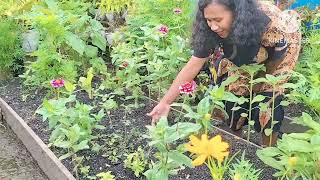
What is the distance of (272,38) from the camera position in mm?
3068

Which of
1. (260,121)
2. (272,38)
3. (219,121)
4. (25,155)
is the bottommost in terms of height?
(25,155)

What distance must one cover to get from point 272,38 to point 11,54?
306 centimetres

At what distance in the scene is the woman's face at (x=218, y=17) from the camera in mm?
2793

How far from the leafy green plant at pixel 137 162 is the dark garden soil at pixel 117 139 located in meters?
0.05

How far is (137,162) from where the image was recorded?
9.83ft

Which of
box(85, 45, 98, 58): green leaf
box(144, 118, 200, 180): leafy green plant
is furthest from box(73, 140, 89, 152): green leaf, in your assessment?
box(85, 45, 98, 58): green leaf

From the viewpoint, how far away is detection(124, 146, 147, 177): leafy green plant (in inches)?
117

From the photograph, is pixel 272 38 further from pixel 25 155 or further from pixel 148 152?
pixel 25 155

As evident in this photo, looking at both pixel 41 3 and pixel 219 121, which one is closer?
pixel 219 121

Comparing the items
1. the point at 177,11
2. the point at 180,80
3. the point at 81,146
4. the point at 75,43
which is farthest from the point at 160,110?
the point at 75,43

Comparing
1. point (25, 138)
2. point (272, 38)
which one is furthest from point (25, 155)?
point (272, 38)

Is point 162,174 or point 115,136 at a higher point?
point 162,174

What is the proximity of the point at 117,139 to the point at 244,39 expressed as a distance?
117 centimetres

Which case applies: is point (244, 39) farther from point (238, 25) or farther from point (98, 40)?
point (98, 40)
